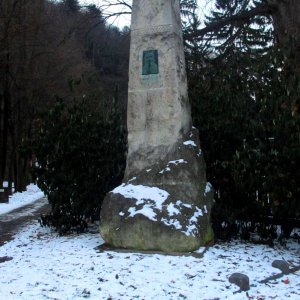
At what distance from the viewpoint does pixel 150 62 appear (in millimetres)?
7938

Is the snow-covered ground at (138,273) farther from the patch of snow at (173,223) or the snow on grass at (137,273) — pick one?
the patch of snow at (173,223)

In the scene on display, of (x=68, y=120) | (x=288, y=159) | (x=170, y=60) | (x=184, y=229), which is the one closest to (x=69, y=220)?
(x=68, y=120)

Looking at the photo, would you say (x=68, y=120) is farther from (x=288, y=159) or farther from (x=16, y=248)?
(x=288, y=159)

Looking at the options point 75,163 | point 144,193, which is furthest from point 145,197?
point 75,163

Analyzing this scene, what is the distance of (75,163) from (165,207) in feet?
9.75

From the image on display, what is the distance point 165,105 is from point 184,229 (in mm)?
2133

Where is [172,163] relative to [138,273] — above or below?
above

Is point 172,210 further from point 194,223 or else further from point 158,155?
point 158,155

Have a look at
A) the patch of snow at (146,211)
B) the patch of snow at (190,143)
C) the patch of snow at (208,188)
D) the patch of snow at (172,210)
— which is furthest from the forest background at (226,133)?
the patch of snow at (146,211)

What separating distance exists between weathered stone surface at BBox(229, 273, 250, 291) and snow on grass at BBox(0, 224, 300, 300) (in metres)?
0.07

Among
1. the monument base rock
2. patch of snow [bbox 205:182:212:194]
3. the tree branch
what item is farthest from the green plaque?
the tree branch

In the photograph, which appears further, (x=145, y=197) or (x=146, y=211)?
(x=145, y=197)

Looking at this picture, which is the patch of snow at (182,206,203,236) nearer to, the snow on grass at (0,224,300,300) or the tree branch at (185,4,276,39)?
the snow on grass at (0,224,300,300)

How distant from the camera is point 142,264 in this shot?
252 inches
